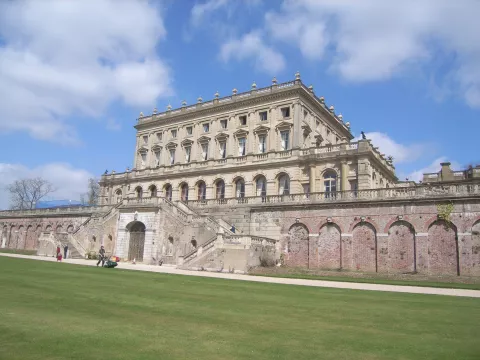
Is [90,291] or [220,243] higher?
[220,243]

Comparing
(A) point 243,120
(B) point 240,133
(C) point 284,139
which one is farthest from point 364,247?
(A) point 243,120

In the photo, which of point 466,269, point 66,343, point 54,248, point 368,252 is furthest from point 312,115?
point 66,343

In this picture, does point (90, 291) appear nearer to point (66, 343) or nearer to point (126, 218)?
point (66, 343)

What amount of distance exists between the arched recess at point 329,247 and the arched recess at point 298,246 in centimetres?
114

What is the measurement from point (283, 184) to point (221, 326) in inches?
1297

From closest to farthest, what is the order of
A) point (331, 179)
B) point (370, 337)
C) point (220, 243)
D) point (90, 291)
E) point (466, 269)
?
point (370, 337)
point (90, 291)
point (466, 269)
point (220, 243)
point (331, 179)

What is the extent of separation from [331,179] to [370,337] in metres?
31.0

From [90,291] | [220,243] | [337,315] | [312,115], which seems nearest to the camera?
[337,315]

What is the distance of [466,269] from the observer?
2552cm

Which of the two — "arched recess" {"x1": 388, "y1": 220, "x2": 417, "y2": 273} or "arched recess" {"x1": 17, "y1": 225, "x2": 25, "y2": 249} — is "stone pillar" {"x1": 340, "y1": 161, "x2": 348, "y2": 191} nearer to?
"arched recess" {"x1": 388, "y1": 220, "x2": 417, "y2": 273}

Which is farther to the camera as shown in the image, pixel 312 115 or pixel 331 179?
pixel 312 115

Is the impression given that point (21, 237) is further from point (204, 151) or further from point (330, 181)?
point (330, 181)

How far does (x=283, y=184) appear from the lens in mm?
41219

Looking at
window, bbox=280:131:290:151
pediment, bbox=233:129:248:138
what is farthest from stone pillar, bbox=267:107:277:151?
pediment, bbox=233:129:248:138
